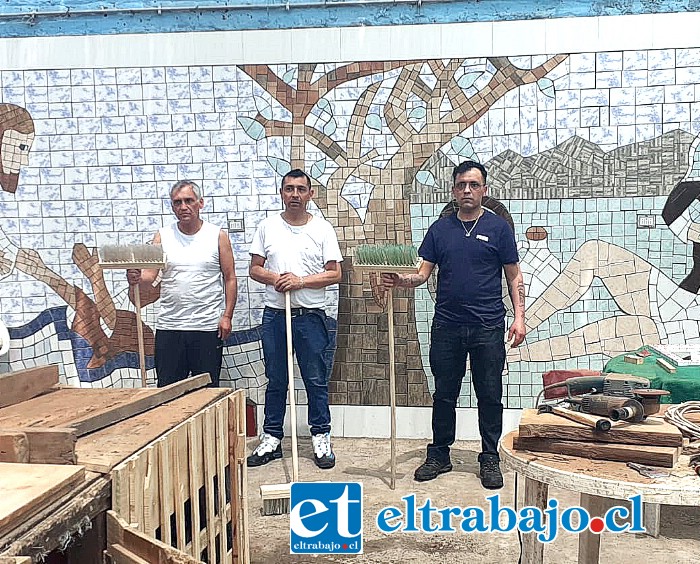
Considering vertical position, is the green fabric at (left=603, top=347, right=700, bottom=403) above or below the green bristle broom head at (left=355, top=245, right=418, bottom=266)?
below

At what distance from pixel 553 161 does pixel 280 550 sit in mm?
2769

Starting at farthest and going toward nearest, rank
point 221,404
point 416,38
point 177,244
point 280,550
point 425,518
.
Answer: point 416,38 → point 177,244 → point 425,518 → point 280,550 → point 221,404

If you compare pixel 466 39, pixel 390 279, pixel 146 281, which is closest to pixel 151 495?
pixel 390 279

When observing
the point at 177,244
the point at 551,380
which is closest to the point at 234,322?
the point at 177,244

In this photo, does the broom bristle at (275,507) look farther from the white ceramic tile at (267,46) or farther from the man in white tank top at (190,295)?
the white ceramic tile at (267,46)

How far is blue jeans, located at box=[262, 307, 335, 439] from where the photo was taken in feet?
14.2

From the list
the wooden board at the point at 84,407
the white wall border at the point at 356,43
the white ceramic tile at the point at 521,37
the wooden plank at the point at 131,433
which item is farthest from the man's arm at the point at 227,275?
the white ceramic tile at the point at 521,37

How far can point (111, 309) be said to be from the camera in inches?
195

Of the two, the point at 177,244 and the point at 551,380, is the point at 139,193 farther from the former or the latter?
the point at 551,380

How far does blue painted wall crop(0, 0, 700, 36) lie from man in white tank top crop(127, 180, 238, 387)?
3.81 feet

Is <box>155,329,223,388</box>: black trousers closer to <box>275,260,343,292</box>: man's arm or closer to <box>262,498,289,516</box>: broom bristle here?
<box>275,260,343,292</box>: man's arm

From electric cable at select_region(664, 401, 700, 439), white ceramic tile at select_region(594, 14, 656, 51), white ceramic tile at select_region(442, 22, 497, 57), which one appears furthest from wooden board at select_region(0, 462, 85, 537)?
white ceramic tile at select_region(594, 14, 656, 51)

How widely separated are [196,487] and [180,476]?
0.10 metres

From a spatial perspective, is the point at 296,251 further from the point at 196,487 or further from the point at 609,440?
the point at 609,440
